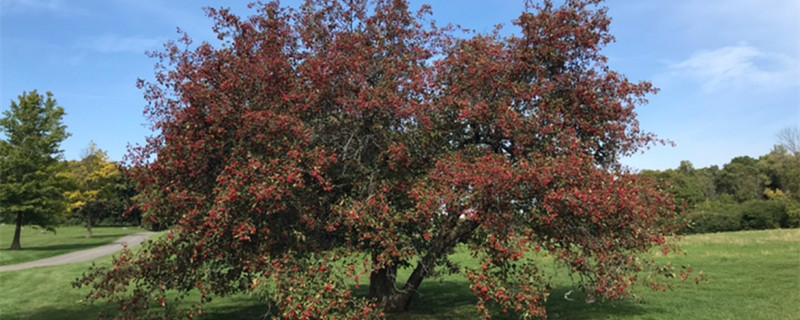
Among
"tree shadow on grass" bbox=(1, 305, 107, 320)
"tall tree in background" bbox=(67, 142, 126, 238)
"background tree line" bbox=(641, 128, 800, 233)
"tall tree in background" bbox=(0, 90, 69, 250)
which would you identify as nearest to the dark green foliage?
"background tree line" bbox=(641, 128, 800, 233)

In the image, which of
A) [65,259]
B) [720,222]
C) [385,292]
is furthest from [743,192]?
[65,259]

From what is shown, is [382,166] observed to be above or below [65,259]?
above

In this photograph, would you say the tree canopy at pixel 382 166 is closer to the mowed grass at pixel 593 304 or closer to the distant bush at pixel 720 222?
the mowed grass at pixel 593 304

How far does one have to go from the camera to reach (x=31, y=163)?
31.2 metres

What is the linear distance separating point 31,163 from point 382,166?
1190 inches

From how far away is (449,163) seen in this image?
888 cm

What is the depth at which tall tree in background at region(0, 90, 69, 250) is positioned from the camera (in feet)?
101

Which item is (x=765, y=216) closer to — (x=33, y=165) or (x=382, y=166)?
(x=382, y=166)

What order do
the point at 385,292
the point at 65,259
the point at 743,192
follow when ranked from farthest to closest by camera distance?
the point at 743,192, the point at 65,259, the point at 385,292

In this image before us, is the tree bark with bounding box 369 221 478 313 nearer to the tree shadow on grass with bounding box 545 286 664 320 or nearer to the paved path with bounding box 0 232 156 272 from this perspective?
the tree shadow on grass with bounding box 545 286 664 320

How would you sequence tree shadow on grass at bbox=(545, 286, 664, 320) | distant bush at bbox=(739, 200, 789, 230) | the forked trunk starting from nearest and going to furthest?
1. the forked trunk
2. tree shadow on grass at bbox=(545, 286, 664, 320)
3. distant bush at bbox=(739, 200, 789, 230)

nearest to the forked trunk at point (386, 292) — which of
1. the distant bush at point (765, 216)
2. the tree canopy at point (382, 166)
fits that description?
the tree canopy at point (382, 166)

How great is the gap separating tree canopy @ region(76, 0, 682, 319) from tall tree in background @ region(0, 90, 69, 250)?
1051 inches

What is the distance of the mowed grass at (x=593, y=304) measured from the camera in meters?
12.4
